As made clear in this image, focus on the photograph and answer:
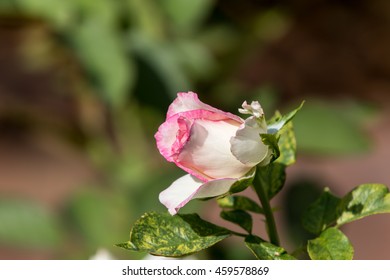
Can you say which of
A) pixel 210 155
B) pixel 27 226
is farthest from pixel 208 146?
pixel 27 226

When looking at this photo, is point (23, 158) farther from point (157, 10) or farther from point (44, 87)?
point (157, 10)

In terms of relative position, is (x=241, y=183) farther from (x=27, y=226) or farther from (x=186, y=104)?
(x=27, y=226)

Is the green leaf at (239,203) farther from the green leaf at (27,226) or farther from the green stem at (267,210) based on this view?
the green leaf at (27,226)

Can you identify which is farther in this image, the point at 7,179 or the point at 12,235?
the point at 7,179

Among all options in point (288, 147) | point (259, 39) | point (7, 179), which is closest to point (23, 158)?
point (7, 179)

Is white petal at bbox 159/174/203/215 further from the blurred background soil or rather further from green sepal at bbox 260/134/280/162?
the blurred background soil

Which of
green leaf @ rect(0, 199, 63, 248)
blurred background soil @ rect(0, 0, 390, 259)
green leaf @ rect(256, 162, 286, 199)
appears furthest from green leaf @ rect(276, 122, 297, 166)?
green leaf @ rect(0, 199, 63, 248)
